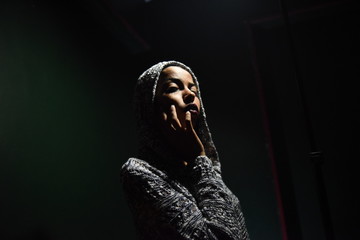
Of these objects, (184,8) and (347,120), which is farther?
(184,8)

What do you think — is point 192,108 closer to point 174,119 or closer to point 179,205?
point 174,119

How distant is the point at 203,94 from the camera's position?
222 centimetres

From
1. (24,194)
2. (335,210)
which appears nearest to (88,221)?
(24,194)

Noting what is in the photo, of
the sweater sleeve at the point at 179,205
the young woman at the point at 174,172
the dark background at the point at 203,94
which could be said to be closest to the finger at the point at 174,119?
the young woman at the point at 174,172

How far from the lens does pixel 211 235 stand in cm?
104

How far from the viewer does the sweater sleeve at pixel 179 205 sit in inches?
40.7

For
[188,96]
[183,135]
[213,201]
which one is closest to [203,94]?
[188,96]

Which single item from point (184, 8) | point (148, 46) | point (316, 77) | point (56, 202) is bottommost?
point (56, 202)

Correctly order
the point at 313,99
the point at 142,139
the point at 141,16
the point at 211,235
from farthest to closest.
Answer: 1. the point at 141,16
2. the point at 313,99
3. the point at 142,139
4. the point at 211,235

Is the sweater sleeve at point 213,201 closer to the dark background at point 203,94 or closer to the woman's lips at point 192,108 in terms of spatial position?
the woman's lips at point 192,108

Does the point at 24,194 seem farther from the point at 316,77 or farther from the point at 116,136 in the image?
the point at 316,77

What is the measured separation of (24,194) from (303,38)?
71.0 inches

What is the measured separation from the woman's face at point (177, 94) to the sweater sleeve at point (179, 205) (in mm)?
206

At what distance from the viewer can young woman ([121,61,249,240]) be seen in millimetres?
1052
